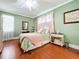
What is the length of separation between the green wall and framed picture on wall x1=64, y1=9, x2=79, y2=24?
0.17 m

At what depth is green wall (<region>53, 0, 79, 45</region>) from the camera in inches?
141

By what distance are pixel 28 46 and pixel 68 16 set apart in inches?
103

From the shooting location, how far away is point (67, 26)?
161 inches

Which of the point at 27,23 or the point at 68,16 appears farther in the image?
the point at 27,23

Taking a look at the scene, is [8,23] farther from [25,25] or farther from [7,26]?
[25,25]

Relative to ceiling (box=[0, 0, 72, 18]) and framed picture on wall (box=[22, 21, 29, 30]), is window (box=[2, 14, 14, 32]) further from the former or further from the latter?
framed picture on wall (box=[22, 21, 29, 30])

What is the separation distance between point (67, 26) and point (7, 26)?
16.2ft

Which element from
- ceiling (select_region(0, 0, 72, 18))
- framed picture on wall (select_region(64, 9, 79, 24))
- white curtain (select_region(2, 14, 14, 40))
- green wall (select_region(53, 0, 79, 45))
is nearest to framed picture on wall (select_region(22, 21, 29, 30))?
white curtain (select_region(2, 14, 14, 40))

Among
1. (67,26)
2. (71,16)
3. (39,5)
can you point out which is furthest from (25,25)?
(71,16)

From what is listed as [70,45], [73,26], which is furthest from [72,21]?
[70,45]

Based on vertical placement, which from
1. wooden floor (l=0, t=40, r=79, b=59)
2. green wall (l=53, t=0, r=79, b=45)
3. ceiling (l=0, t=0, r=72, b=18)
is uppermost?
ceiling (l=0, t=0, r=72, b=18)

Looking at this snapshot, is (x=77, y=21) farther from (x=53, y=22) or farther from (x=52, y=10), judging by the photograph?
(x=52, y=10)

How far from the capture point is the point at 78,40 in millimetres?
3471

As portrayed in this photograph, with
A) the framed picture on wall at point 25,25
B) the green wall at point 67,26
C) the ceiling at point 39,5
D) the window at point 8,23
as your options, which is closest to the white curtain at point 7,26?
the window at point 8,23
